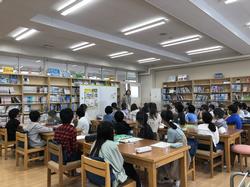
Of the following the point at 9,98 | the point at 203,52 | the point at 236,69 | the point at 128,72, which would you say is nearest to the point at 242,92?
the point at 236,69

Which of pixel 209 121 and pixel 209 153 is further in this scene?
pixel 209 121

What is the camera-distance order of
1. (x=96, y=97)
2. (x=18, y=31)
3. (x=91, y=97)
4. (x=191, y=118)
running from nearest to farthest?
(x=191, y=118) → (x=18, y=31) → (x=91, y=97) → (x=96, y=97)

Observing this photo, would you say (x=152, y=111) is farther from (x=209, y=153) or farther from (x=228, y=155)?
(x=228, y=155)

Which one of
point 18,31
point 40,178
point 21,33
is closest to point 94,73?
point 21,33

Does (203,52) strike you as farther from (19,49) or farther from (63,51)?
(19,49)

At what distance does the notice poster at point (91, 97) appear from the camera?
829cm

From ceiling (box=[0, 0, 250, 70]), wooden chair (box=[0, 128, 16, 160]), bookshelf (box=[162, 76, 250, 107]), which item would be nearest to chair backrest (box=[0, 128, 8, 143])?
wooden chair (box=[0, 128, 16, 160])

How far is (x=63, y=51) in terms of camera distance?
25.8 feet

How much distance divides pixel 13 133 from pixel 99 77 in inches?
208

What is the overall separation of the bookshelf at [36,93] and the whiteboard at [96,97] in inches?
19.1

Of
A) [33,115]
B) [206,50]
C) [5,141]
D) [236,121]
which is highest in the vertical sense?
[206,50]

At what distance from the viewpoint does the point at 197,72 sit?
33.0ft

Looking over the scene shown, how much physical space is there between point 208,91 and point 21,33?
776 centimetres

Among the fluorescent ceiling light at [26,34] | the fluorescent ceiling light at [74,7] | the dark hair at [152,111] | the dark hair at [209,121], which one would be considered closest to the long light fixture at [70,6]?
the fluorescent ceiling light at [74,7]
